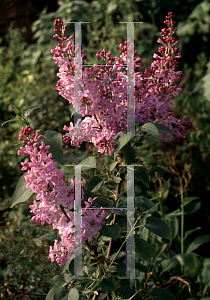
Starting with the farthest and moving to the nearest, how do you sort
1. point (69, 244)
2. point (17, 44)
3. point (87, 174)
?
point (17, 44) → point (87, 174) → point (69, 244)

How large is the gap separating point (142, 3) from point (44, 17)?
1.18 m

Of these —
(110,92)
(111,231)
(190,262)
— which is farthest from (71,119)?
(190,262)

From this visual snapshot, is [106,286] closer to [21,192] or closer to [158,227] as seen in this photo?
[158,227]

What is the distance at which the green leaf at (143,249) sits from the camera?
2.94 feet

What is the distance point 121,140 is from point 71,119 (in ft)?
6.41

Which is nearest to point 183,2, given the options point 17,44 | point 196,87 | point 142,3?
point 142,3

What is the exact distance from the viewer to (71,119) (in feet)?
8.71

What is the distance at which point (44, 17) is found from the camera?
3.41m

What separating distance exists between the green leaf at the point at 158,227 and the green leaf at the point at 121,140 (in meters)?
0.27

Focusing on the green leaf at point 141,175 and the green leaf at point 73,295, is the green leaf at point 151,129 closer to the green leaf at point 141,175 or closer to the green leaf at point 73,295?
the green leaf at point 141,175

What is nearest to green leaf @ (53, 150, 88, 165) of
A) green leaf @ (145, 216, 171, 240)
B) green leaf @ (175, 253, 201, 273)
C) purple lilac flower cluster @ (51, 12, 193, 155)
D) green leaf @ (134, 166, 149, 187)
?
purple lilac flower cluster @ (51, 12, 193, 155)

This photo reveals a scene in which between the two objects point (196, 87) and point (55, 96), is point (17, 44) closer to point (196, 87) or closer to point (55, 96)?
point (55, 96)

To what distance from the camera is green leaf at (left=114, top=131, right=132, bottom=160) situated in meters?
0.72

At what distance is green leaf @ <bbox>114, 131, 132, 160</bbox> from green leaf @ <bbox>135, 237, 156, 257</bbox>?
343 mm
